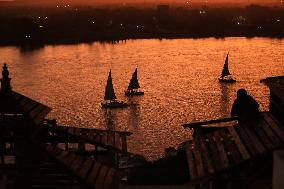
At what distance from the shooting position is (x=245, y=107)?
5516 millimetres

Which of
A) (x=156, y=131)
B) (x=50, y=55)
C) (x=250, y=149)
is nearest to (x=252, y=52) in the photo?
(x=50, y=55)

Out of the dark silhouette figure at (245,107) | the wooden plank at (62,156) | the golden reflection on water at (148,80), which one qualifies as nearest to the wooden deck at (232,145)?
the dark silhouette figure at (245,107)

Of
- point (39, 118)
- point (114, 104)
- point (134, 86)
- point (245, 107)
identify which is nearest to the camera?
point (39, 118)

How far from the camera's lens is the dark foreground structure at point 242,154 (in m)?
3.85

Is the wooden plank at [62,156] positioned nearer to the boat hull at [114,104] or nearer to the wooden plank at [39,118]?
the wooden plank at [39,118]

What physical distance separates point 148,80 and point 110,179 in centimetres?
3886

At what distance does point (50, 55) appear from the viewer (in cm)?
6444

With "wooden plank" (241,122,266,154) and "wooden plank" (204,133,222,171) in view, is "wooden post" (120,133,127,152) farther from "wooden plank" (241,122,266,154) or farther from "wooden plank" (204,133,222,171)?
"wooden plank" (241,122,266,154)

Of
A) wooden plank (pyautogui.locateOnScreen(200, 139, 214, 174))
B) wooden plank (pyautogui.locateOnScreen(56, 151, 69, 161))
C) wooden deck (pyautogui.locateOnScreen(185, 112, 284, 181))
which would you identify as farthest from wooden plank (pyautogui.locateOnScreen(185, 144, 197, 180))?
wooden plank (pyautogui.locateOnScreen(56, 151, 69, 161))

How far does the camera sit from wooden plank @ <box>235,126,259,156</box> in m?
3.93

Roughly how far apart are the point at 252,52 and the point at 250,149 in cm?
6327

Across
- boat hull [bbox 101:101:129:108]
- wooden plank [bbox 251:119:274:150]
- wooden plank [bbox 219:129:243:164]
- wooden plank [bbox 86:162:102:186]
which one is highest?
wooden plank [bbox 251:119:274:150]

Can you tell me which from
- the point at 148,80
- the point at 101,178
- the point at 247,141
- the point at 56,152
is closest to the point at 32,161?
the point at 56,152

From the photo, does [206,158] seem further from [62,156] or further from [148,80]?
[148,80]
